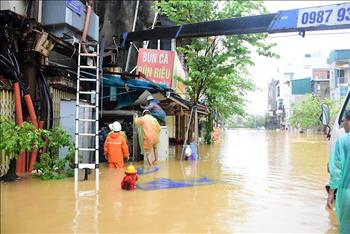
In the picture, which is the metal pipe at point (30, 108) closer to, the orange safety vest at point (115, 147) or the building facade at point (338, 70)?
the orange safety vest at point (115, 147)

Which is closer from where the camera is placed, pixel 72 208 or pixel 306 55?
pixel 72 208

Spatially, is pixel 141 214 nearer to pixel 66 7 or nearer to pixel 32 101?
pixel 32 101

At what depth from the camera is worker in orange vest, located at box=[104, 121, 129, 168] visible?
11.5 meters

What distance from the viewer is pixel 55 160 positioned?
9203 mm

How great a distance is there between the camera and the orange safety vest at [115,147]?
37.8 ft

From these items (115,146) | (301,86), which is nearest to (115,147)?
(115,146)

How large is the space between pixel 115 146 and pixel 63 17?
3667 mm

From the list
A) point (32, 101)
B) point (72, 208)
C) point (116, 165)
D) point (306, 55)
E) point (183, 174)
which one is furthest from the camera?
point (306, 55)

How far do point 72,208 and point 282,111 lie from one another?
313 feet

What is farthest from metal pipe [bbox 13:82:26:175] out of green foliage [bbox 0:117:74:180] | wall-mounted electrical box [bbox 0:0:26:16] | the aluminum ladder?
wall-mounted electrical box [bbox 0:0:26:16]

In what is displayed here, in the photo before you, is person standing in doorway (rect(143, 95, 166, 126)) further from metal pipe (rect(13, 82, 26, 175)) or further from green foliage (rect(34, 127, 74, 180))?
metal pipe (rect(13, 82, 26, 175))

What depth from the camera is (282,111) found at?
3861 inches

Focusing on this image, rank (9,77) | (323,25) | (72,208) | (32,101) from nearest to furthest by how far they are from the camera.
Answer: (72,208) → (323,25) → (9,77) → (32,101)

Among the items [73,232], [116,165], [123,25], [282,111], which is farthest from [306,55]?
[73,232]
